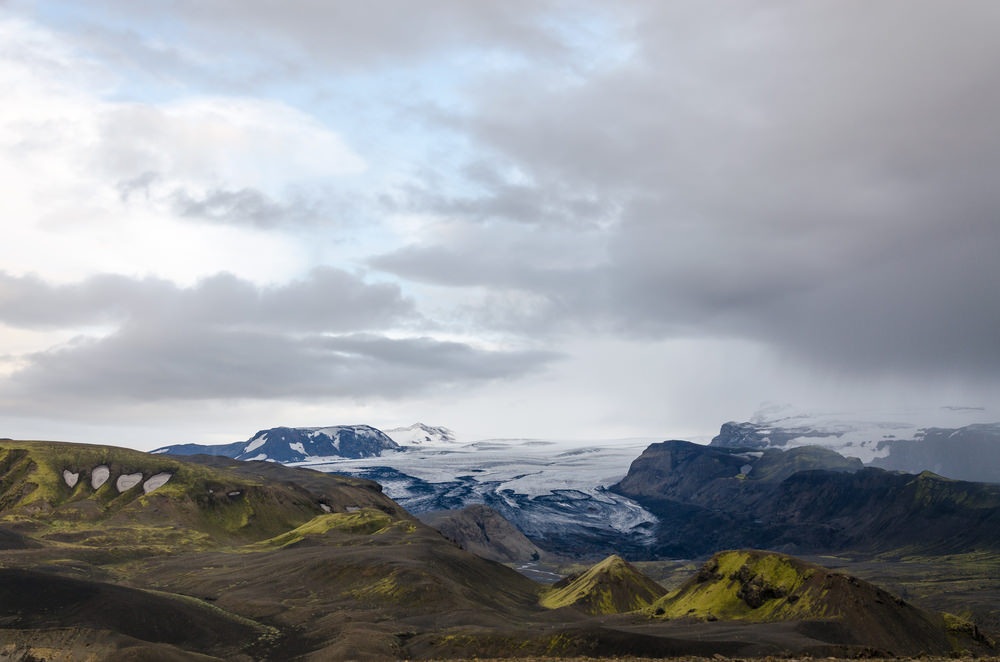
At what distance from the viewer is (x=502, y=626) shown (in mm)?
105625

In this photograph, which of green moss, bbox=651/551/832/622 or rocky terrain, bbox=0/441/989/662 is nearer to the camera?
rocky terrain, bbox=0/441/989/662

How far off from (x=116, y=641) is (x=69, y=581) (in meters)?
21.4

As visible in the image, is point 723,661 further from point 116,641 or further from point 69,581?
point 69,581

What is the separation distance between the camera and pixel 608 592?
146 meters

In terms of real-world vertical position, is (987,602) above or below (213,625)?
below

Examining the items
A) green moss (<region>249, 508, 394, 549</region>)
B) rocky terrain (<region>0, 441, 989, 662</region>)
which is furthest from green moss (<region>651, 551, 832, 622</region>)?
green moss (<region>249, 508, 394, 549</region>)

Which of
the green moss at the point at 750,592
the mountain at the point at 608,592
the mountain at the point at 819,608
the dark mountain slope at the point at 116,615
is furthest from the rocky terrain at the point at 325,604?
the green moss at the point at 750,592

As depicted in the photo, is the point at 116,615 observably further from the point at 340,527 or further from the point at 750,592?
the point at 340,527

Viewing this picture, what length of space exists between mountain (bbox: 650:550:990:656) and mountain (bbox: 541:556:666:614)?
19.7 metres

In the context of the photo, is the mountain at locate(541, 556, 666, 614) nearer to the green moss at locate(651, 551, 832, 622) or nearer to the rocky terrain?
the rocky terrain

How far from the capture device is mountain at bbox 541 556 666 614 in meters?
142

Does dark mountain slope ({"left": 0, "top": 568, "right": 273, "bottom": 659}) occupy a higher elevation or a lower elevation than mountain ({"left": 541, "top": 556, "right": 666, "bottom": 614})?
higher

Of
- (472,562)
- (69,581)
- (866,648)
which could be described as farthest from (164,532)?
(866,648)

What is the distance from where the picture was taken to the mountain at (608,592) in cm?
14238
